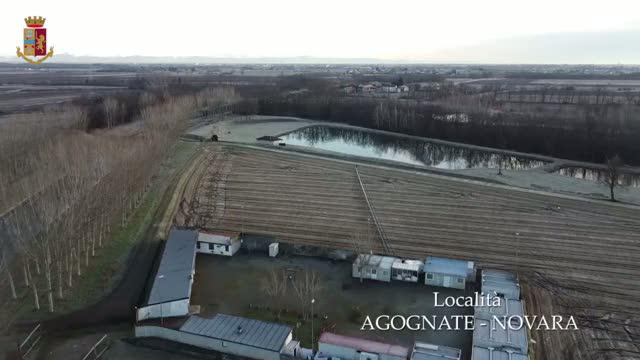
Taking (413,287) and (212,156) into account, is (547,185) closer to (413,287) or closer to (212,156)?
(413,287)

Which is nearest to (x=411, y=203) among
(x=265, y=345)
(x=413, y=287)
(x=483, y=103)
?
(x=413, y=287)

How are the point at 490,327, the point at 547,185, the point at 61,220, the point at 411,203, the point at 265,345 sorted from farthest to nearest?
the point at 547,185, the point at 411,203, the point at 61,220, the point at 490,327, the point at 265,345

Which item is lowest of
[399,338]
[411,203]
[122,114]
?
[399,338]

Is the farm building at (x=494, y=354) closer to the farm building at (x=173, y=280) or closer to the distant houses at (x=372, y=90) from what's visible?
the farm building at (x=173, y=280)

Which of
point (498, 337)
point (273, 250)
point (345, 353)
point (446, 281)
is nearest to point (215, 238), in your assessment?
point (273, 250)

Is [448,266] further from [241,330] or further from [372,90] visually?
[372,90]

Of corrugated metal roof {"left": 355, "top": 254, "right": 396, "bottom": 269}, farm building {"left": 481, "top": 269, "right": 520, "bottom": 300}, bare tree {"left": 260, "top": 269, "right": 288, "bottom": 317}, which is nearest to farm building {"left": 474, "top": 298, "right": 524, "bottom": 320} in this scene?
farm building {"left": 481, "top": 269, "right": 520, "bottom": 300}

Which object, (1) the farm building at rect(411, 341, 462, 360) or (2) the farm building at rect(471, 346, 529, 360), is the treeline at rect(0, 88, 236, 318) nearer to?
(1) the farm building at rect(411, 341, 462, 360)
